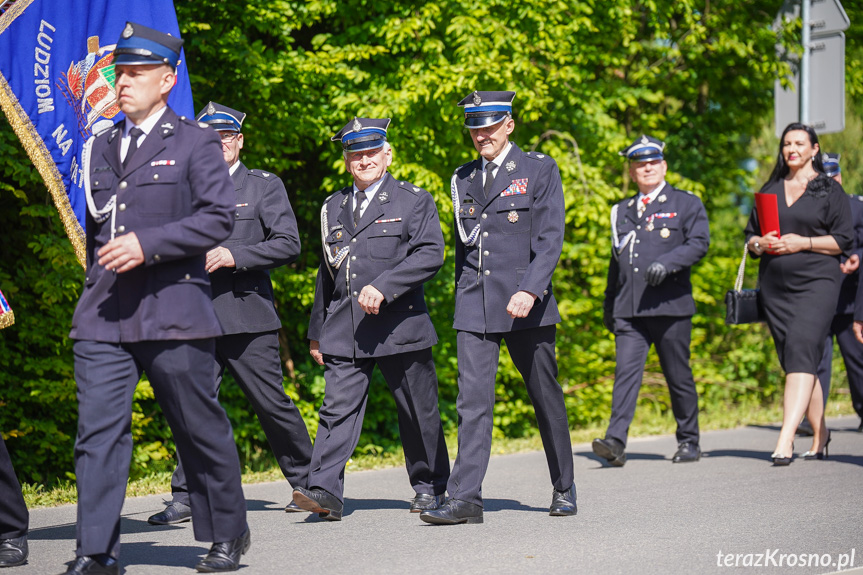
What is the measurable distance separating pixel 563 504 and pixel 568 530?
0.42 meters

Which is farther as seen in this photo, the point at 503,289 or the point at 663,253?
the point at 663,253

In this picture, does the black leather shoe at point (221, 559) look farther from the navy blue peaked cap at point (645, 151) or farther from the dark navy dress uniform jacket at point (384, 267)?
the navy blue peaked cap at point (645, 151)

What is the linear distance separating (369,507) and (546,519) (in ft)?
3.75

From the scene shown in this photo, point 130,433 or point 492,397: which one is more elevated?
point 130,433

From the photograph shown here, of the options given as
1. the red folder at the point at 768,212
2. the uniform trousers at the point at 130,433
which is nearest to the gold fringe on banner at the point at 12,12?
the uniform trousers at the point at 130,433

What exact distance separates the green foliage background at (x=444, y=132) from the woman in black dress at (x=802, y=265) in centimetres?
272

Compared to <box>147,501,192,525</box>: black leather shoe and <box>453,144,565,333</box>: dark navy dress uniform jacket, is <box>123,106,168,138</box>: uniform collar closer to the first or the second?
<box>453,144,565,333</box>: dark navy dress uniform jacket

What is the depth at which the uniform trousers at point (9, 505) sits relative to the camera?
4.60m

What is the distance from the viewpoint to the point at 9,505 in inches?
181

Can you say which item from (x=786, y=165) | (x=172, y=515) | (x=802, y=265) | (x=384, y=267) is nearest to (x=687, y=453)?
(x=802, y=265)

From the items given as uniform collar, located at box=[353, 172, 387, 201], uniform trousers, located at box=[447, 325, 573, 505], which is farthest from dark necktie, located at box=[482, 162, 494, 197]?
uniform trousers, located at box=[447, 325, 573, 505]

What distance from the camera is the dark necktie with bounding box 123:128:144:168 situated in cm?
437

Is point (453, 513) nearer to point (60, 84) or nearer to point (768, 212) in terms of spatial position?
point (60, 84)

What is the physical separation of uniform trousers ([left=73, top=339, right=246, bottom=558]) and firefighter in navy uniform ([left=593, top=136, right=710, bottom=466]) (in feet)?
13.3
